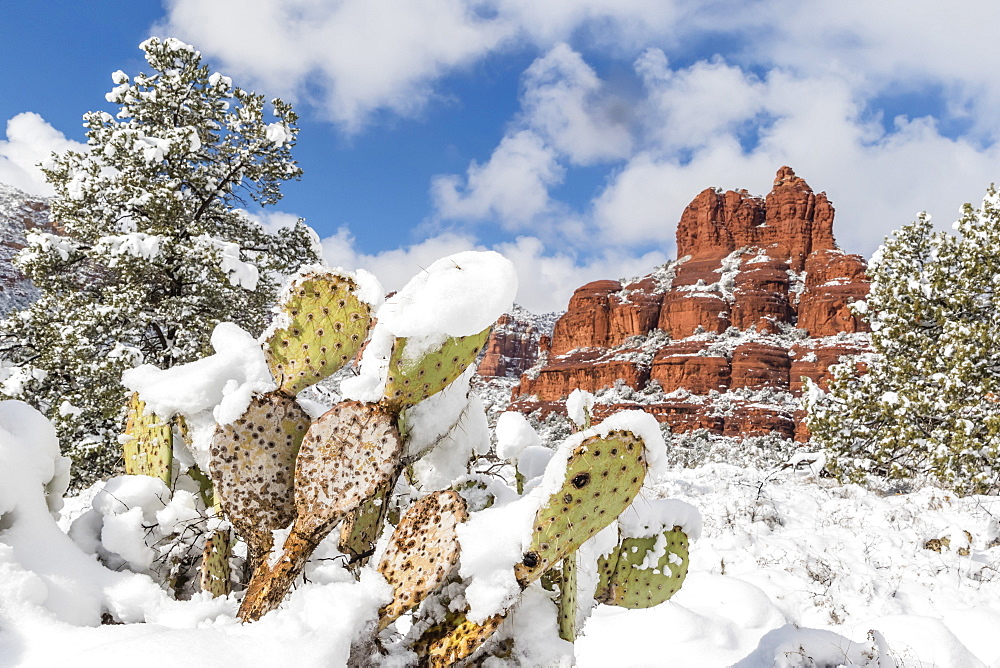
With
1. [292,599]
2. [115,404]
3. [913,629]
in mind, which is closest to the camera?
[292,599]

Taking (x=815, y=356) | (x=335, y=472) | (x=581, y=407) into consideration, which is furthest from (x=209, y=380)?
(x=815, y=356)

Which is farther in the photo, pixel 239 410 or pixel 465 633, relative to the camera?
pixel 239 410

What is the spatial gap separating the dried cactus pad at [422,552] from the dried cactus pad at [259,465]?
15.1 inches

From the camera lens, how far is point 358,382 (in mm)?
1535

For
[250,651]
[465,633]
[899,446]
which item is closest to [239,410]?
[250,651]

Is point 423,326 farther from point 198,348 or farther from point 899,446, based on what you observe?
point 899,446

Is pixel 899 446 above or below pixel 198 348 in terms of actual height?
below

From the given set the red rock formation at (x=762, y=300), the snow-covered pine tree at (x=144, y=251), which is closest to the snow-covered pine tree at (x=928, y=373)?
the snow-covered pine tree at (x=144, y=251)

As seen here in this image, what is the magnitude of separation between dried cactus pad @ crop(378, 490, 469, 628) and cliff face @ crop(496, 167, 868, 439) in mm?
39199

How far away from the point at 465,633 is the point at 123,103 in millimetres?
11326

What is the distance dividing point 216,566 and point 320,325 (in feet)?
2.56

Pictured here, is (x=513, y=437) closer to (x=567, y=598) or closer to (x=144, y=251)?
(x=567, y=598)

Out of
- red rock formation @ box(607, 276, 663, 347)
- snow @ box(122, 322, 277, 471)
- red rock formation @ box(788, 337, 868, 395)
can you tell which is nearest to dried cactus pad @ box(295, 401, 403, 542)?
snow @ box(122, 322, 277, 471)

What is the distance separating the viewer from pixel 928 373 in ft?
26.2
